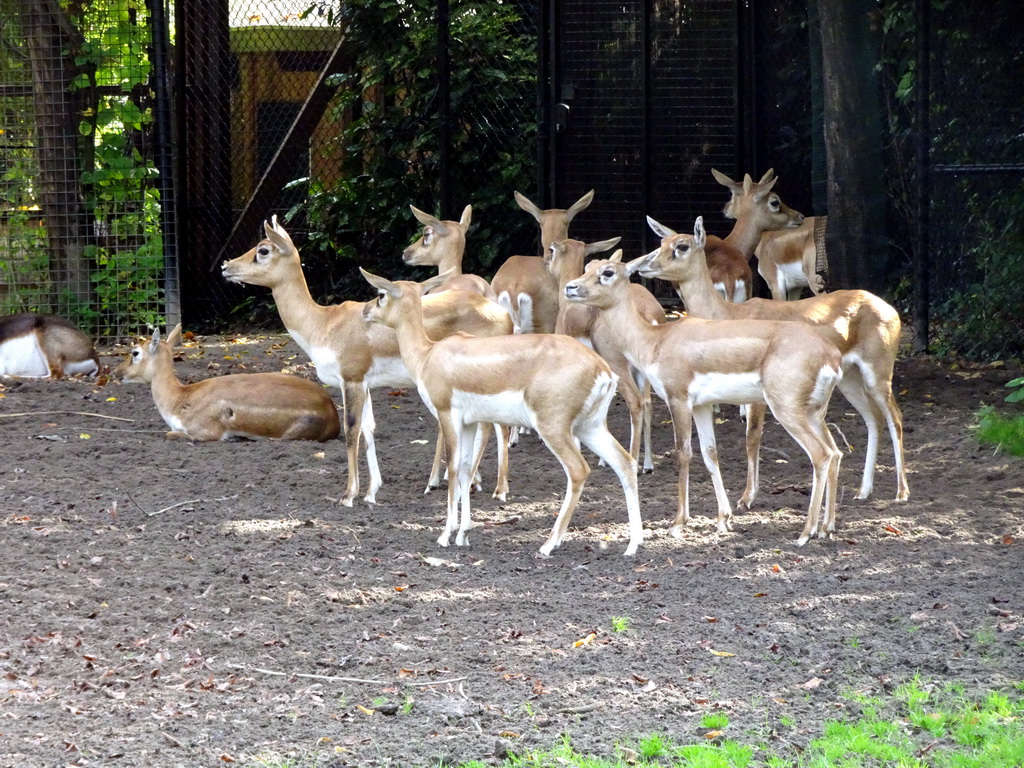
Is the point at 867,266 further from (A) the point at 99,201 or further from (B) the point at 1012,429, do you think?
(A) the point at 99,201

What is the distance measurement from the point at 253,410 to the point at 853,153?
4.57 meters

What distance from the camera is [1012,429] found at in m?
7.77

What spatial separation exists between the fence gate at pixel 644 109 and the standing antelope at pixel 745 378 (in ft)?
16.6

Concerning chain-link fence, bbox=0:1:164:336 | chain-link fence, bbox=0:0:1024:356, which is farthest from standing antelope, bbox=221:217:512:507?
chain-link fence, bbox=0:1:164:336

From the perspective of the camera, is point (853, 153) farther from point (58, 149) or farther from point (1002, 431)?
point (58, 149)

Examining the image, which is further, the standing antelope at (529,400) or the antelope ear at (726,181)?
the antelope ear at (726,181)

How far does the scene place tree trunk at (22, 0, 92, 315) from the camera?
11664 millimetres

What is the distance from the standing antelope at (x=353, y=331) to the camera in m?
7.31

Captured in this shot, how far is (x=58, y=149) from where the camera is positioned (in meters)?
11.8

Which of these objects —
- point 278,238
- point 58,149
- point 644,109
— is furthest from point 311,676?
point 58,149

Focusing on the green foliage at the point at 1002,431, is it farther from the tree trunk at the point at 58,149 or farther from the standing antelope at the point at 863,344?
the tree trunk at the point at 58,149

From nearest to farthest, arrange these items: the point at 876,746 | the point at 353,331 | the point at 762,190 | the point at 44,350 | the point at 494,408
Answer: the point at 876,746 < the point at 494,408 < the point at 353,331 < the point at 762,190 < the point at 44,350

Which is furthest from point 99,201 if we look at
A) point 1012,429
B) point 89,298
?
point 1012,429

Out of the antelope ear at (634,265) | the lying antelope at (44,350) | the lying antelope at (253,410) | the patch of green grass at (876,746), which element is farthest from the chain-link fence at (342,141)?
the patch of green grass at (876,746)
